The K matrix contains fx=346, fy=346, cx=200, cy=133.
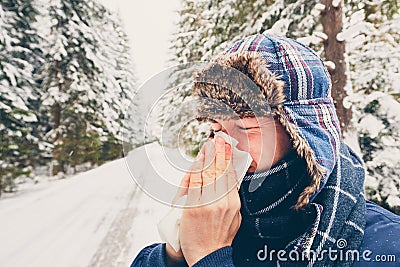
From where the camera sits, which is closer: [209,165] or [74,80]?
[209,165]

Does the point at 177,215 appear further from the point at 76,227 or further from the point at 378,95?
the point at 76,227

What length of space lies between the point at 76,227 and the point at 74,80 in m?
10.6

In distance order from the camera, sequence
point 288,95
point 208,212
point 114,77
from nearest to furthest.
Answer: point 208,212 → point 288,95 → point 114,77

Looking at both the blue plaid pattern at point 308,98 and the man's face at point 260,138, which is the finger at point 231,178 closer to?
the man's face at point 260,138

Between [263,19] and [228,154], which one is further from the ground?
[263,19]

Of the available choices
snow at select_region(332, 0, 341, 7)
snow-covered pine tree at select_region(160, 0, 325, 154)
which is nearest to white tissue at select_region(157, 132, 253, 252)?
snow-covered pine tree at select_region(160, 0, 325, 154)

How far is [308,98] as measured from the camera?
1.21m

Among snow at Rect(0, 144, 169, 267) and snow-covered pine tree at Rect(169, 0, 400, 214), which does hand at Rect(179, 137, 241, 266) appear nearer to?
snow at Rect(0, 144, 169, 267)

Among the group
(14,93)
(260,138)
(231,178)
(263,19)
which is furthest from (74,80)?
(231,178)

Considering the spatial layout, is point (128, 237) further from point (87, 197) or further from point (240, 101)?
point (240, 101)

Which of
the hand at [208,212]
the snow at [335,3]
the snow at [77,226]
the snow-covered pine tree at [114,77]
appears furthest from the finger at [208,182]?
the snow-covered pine tree at [114,77]

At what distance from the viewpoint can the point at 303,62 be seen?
1.23 m

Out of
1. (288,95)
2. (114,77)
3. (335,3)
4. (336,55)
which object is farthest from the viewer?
(114,77)

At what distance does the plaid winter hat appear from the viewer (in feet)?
3.86
